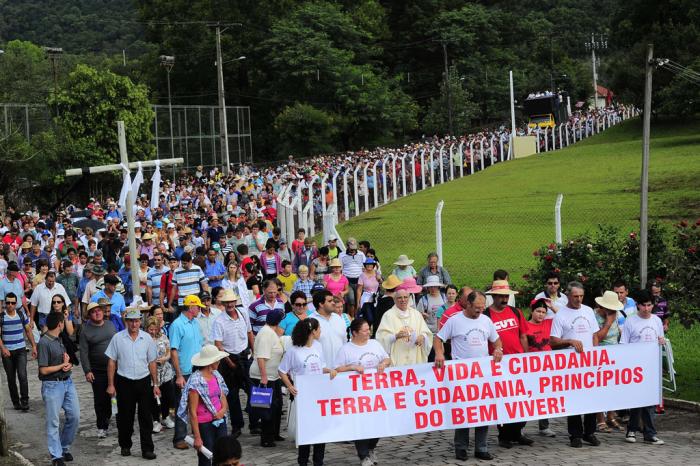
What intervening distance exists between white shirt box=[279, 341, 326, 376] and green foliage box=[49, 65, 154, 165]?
3721 cm

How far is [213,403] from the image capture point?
32.7 feet

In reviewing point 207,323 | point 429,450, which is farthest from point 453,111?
point 429,450

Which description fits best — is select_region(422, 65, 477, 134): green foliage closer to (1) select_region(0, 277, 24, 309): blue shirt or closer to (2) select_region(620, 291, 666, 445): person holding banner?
(1) select_region(0, 277, 24, 309): blue shirt

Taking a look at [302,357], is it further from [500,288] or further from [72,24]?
[72,24]

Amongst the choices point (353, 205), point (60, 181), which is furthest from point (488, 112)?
point (353, 205)

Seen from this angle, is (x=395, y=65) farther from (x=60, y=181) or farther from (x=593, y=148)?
(x=60, y=181)

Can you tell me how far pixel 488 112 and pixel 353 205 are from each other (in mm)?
37942

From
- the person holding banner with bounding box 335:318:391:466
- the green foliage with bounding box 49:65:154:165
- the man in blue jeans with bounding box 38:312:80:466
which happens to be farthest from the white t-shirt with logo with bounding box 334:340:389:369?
the green foliage with bounding box 49:65:154:165

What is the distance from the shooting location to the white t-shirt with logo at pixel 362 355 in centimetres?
1115

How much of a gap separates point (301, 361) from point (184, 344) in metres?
2.16

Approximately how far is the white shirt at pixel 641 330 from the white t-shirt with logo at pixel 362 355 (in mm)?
2894

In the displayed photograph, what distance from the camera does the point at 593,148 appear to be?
49000 mm

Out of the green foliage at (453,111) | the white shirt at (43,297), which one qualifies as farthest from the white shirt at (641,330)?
the green foliage at (453,111)

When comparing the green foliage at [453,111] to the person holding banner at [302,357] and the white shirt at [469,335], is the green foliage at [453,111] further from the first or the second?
the person holding banner at [302,357]
